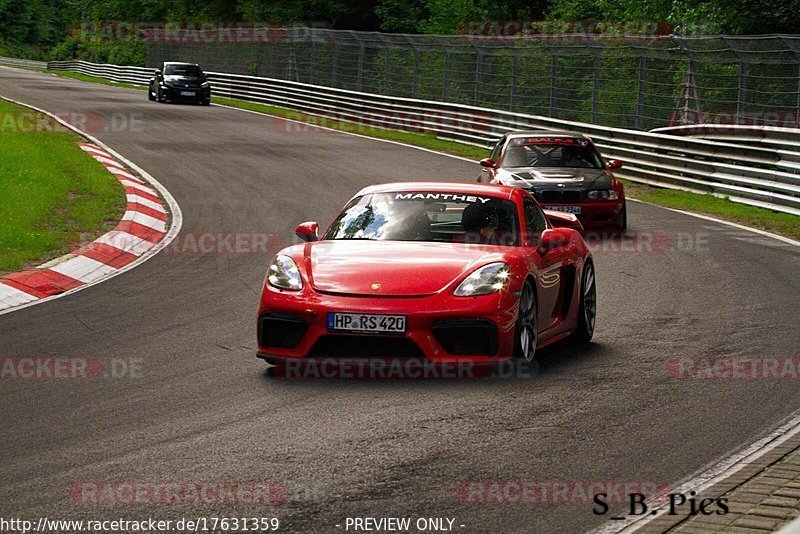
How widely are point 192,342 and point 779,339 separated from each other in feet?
14.7

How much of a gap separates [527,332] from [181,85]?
39.6 meters

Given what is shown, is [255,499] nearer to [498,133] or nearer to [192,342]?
[192,342]

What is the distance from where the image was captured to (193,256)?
1462cm

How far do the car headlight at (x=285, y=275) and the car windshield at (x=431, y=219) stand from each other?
0.76 m

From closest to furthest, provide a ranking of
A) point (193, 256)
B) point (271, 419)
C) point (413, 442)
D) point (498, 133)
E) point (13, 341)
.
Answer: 1. point (413, 442)
2. point (271, 419)
3. point (13, 341)
4. point (193, 256)
5. point (498, 133)

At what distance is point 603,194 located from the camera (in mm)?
17562

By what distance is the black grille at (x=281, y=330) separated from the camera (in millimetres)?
8227

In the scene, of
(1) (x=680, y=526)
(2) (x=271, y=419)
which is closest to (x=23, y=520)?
(2) (x=271, y=419)
